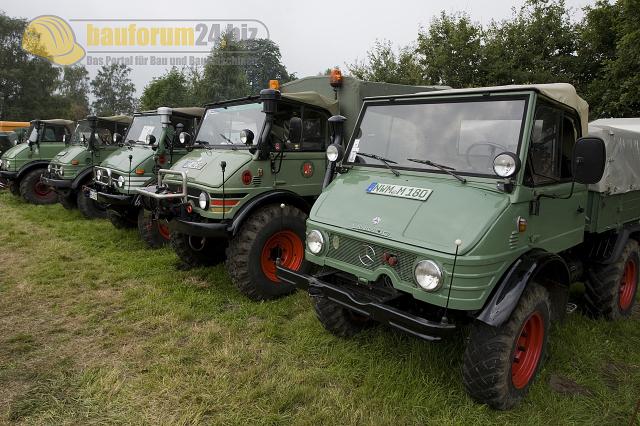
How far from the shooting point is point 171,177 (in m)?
5.23

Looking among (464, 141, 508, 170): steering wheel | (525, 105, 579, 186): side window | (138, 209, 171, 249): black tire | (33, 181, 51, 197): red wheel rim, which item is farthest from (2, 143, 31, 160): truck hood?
(525, 105, 579, 186): side window

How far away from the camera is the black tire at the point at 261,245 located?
4.62 m

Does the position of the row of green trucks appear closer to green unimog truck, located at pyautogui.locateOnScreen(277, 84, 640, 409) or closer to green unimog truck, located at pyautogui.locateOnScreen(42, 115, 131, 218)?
green unimog truck, located at pyautogui.locateOnScreen(277, 84, 640, 409)

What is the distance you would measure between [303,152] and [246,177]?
0.89 meters

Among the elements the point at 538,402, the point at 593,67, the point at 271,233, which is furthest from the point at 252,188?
the point at 593,67

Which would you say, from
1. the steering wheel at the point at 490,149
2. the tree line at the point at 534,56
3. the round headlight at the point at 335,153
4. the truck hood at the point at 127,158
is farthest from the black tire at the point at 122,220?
the tree line at the point at 534,56

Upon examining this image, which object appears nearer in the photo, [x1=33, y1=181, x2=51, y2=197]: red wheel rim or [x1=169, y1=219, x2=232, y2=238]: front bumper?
[x1=169, y1=219, x2=232, y2=238]: front bumper

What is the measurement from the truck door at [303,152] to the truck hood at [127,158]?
10.3ft

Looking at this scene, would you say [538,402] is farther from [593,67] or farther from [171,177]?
[593,67]

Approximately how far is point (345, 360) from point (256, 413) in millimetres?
898

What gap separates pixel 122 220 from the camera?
7.75m

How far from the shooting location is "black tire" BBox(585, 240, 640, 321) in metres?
4.25

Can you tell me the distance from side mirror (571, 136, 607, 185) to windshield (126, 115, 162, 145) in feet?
20.9

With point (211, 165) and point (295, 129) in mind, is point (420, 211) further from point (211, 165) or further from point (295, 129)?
point (211, 165)
